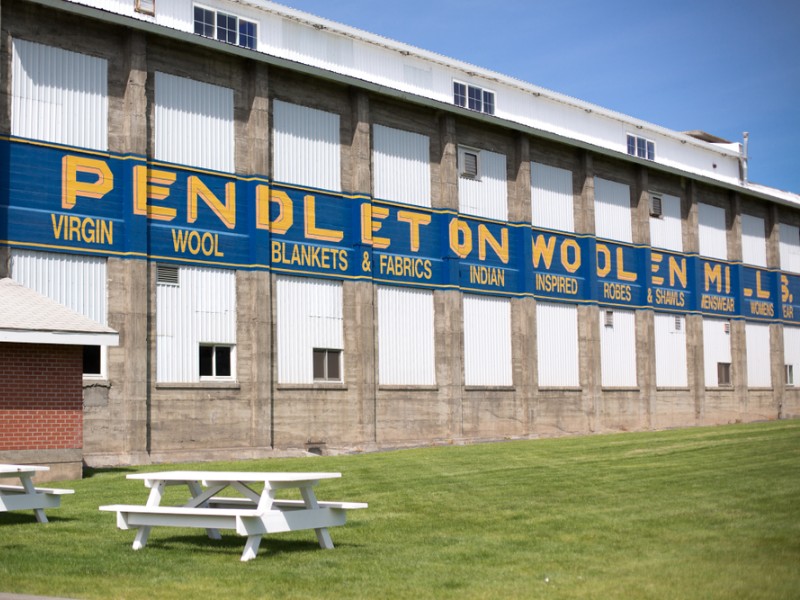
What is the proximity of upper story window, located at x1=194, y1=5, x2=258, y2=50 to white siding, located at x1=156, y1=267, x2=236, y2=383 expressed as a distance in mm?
7103

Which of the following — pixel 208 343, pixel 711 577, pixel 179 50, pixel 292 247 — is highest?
pixel 179 50

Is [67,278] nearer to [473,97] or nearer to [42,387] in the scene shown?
[42,387]

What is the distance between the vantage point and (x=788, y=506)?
13617mm

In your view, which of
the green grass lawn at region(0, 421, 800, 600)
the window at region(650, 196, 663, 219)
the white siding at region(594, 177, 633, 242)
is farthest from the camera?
the window at region(650, 196, 663, 219)

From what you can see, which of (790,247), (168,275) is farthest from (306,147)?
(790,247)

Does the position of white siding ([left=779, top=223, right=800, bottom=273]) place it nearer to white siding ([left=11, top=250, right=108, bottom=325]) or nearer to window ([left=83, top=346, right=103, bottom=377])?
white siding ([left=11, top=250, right=108, bottom=325])

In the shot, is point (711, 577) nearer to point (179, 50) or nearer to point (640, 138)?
point (179, 50)

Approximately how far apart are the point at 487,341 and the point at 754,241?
21891 mm

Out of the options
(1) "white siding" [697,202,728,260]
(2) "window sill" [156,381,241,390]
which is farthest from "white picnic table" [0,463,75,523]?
(1) "white siding" [697,202,728,260]

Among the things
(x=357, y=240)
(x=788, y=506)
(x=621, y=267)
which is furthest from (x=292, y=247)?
(x=788, y=506)

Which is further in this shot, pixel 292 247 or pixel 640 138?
pixel 640 138

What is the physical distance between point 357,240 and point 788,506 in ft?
71.2

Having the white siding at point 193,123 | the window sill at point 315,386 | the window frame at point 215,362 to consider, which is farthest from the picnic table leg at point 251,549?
the window sill at point 315,386

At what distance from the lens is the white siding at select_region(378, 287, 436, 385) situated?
34656 millimetres
